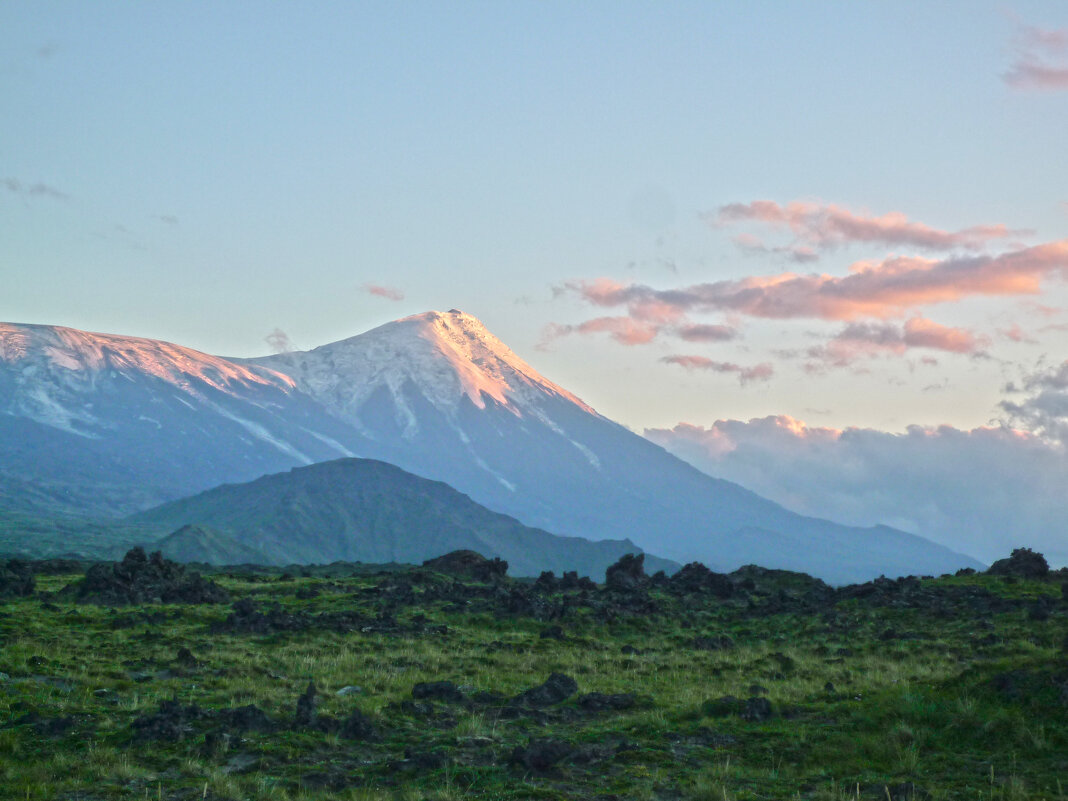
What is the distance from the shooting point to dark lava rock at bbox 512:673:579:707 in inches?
1246

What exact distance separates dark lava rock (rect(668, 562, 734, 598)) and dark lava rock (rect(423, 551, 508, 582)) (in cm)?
1386

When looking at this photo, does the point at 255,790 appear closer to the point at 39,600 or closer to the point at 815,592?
the point at 39,600

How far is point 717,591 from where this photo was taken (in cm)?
7069

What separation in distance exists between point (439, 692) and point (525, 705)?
2.96m

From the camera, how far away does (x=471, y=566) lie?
8419 cm

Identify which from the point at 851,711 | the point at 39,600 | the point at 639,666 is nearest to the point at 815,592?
the point at 639,666

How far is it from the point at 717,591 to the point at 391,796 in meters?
52.4

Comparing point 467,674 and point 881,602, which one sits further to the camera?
point 881,602

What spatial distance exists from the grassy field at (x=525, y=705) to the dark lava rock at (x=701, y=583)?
15.3m

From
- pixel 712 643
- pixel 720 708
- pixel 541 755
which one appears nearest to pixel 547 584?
pixel 712 643

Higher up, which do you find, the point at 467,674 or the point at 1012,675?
the point at 1012,675

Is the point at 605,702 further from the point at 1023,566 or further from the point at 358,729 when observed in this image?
the point at 1023,566

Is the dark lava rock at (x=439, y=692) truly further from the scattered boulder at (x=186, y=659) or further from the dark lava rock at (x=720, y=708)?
the scattered boulder at (x=186, y=659)

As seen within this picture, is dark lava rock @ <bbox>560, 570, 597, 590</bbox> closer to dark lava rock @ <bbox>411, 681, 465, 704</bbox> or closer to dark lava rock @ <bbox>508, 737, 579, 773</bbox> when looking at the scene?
dark lava rock @ <bbox>411, 681, 465, 704</bbox>
